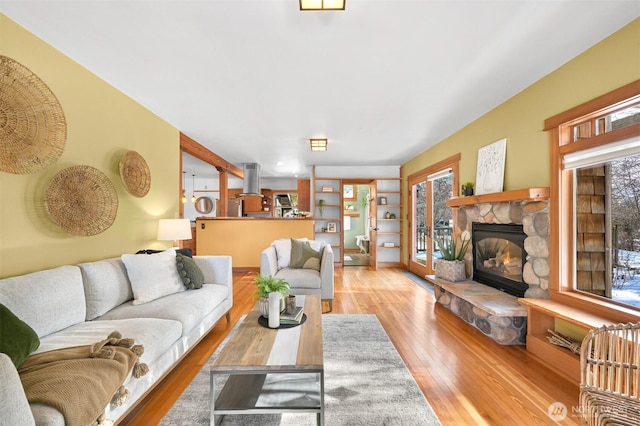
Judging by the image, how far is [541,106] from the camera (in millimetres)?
2676

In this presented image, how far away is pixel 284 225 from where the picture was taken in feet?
20.1

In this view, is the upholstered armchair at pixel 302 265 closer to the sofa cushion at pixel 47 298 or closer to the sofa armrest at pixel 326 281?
the sofa armrest at pixel 326 281

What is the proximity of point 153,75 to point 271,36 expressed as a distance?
131 centimetres

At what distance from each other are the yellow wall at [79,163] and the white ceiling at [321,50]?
0.44 feet

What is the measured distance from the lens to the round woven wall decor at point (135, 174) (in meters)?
2.96

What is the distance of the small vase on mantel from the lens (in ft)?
12.2

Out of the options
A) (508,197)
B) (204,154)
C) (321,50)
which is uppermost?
(321,50)

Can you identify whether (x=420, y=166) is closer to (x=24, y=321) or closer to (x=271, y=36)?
(x=271, y=36)

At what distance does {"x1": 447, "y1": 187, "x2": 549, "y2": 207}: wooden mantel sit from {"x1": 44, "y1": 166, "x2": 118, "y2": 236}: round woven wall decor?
4.04 m

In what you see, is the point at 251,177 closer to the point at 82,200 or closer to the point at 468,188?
the point at 82,200

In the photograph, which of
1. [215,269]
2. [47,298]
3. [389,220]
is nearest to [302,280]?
[215,269]

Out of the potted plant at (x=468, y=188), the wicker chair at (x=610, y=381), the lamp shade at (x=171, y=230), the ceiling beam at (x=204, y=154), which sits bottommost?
the wicker chair at (x=610, y=381)

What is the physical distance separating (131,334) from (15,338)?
0.52 meters

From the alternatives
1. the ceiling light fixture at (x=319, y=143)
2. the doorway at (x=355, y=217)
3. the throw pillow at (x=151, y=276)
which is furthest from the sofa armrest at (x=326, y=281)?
the doorway at (x=355, y=217)
